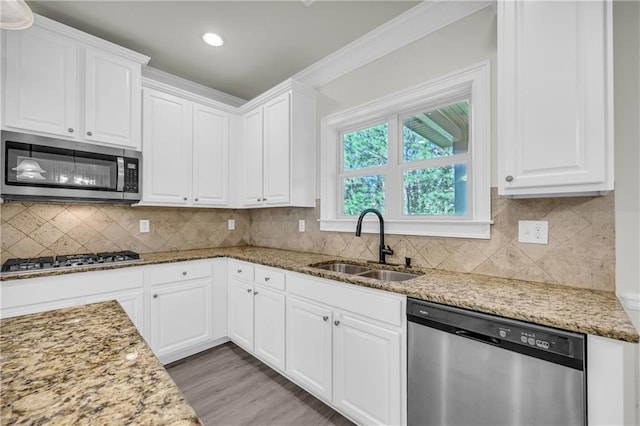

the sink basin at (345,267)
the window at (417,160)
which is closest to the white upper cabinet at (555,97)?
the window at (417,160)

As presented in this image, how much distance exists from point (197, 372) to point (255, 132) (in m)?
2.26

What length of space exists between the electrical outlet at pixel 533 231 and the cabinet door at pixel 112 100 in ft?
9.45

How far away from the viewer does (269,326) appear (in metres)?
2.35

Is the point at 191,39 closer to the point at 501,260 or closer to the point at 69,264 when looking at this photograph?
the point at 69,264

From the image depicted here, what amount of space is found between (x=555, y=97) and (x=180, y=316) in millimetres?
2945

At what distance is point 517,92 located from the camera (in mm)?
1430

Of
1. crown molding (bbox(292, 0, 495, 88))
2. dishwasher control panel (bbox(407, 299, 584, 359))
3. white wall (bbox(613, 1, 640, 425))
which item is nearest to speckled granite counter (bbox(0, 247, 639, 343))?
dishwasher control panel (bbox(407, 299, 584, 359))

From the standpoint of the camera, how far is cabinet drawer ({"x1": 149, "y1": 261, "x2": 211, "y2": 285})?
2.44 metres

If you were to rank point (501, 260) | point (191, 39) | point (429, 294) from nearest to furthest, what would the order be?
point (429, 294) < point (501, 260) < point (191, 39)

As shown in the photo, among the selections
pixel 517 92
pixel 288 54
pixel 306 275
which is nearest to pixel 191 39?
pixel 288 54

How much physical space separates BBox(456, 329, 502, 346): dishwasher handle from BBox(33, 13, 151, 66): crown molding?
9.80 ft

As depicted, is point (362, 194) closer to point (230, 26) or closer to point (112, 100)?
point (230, 26)

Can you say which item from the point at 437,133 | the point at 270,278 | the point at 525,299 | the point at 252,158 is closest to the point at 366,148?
the point at 437,133

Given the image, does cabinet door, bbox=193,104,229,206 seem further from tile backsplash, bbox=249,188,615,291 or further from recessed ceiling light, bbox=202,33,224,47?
tile backsplash, bbox=249,188,615,291
